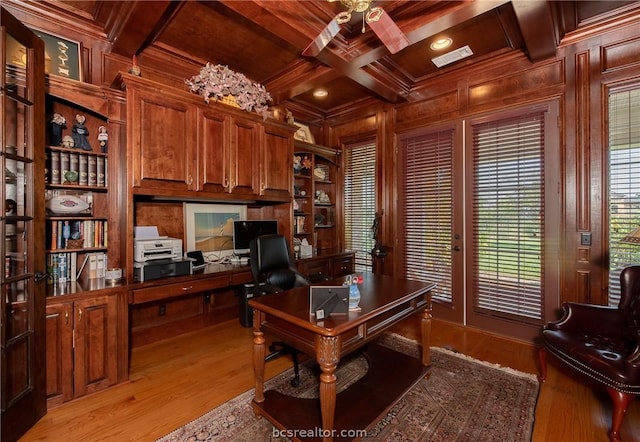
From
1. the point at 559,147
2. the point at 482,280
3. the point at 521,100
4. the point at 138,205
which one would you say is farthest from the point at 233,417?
the point at 521,100

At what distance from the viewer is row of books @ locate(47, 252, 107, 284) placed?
2373 millimetres

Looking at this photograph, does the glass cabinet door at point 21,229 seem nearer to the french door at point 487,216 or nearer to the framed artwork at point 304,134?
the framed artwork at point 304,134

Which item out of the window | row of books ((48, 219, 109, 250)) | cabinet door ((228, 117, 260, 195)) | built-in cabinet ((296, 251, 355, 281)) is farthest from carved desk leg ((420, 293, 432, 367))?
row of books ((48, 219, 109, 250))

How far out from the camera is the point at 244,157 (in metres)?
3.25

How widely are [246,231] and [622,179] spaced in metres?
3.73

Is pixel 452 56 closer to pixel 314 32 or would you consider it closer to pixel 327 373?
pixel 314 32

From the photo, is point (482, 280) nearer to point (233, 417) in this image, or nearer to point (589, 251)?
point (589, 251)

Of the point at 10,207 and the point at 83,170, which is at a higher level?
the point at 83,170

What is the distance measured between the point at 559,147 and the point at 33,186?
14.2 feet

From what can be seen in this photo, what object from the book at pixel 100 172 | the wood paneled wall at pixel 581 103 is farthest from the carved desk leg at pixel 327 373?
the wood paneled wall at pixel 581 103

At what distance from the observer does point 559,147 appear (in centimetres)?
288

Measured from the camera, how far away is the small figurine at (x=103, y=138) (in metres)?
2.63

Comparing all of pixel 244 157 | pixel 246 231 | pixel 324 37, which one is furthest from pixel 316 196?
pixel 324 37

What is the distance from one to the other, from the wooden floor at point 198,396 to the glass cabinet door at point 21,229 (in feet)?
0.91
